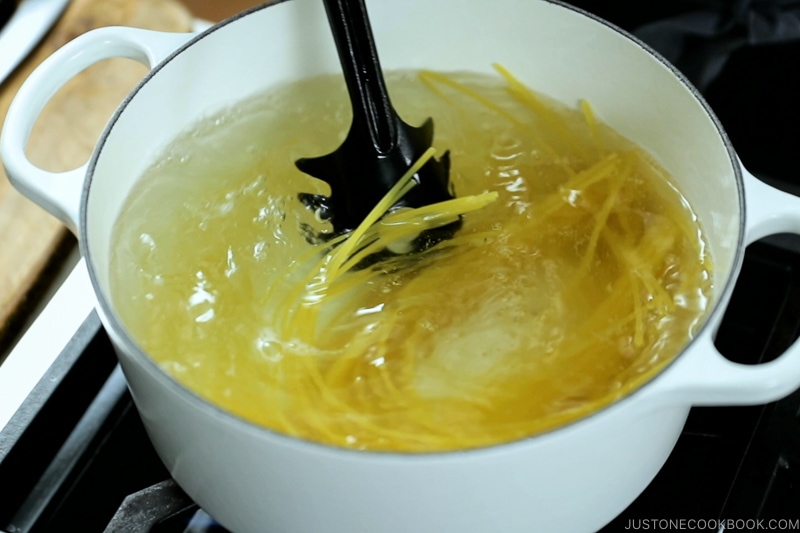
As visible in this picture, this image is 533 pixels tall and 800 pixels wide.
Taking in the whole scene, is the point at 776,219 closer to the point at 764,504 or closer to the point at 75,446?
the point at 764,504

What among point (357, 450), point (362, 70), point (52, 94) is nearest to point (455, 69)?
point (362, 70)

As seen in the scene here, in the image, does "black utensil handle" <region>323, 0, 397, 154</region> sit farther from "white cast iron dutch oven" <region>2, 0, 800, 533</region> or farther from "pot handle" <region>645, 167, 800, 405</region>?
"pot handle" <region>645, 167, 800, 405</region>

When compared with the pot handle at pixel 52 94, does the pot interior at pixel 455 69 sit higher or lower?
lower

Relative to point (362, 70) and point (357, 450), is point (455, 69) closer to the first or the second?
point (362, 70)

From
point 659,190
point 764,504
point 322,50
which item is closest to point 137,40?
point 322,50

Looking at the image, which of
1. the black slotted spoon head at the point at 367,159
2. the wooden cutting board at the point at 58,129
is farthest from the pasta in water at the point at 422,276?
the wooden cutting board at the point at 58,129

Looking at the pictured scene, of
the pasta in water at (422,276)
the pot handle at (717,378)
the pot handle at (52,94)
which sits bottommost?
the pasta in water at (422,276)

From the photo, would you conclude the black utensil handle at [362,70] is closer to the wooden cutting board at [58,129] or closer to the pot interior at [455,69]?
the pot interior at [455,69]
